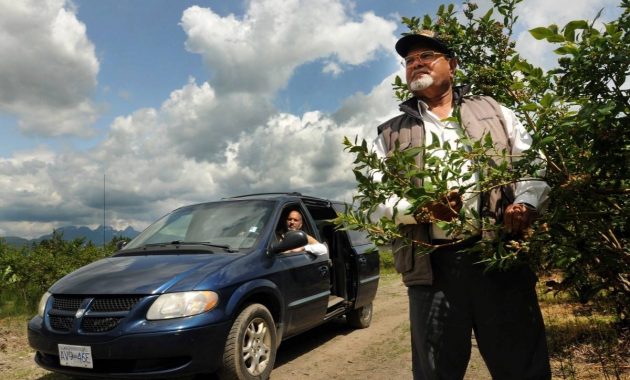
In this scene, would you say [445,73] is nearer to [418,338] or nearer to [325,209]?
[418,338]

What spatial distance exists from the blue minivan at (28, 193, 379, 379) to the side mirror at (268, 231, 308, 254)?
0.03 ft

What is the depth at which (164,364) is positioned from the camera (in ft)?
12.2

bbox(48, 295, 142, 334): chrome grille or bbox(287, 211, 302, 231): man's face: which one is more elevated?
bbox(287, 211, 302, 231): man's face

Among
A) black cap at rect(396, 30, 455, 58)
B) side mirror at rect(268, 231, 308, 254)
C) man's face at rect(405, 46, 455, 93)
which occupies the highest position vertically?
black cap at rect(396, 30, 455, 58)

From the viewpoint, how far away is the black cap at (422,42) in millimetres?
2574

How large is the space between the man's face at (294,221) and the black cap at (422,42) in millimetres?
3195

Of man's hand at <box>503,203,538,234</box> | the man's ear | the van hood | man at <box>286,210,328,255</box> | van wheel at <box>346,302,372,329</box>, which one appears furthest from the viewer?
van wheel at <box>346,302,372,329</box>

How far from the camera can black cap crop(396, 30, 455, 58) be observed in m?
2.57

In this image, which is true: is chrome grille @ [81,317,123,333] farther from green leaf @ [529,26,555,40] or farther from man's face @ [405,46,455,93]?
green leaf @ [529,26,555,40]

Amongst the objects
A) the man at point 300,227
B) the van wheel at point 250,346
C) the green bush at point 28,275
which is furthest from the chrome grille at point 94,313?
the green bush at point 28,275

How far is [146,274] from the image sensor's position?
160 inches

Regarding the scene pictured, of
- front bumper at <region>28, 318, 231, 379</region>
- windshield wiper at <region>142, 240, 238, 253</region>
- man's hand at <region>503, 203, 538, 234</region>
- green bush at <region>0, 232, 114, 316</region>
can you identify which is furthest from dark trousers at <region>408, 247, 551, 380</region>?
green bush at <region>0, 232, 114, 316</region>

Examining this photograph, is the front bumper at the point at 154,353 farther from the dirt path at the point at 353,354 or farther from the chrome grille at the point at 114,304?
the dirt path at the point at 353,354

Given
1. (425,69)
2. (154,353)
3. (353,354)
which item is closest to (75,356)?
(154,353)
